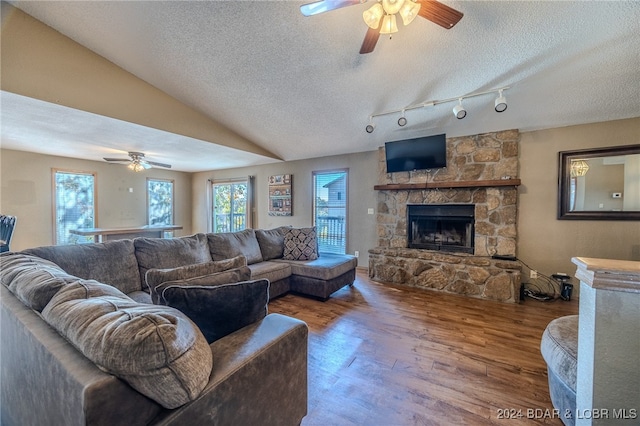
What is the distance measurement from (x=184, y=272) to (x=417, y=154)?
3766 millimetres

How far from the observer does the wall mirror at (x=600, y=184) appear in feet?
10.2

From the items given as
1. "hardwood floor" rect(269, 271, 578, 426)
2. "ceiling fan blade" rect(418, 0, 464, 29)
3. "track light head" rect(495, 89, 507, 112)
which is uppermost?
"ceiling fan blade" rect(418, 0, 464, 29)

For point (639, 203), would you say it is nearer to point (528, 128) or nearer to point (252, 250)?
point (528, 128)

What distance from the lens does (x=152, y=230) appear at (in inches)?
204

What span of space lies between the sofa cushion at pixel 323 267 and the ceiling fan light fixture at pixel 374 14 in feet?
8.40

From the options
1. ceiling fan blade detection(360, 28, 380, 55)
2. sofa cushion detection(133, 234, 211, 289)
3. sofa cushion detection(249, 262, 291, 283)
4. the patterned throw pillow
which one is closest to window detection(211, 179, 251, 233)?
the patterned throw pillow

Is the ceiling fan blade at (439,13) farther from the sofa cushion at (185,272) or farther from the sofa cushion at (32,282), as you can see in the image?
the sofa cushion at (32,282)

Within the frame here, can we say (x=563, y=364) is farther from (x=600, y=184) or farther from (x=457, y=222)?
(x=600, y=184)

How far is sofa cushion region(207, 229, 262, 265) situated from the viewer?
3.15 meters

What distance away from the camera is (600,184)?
3270 millimetres

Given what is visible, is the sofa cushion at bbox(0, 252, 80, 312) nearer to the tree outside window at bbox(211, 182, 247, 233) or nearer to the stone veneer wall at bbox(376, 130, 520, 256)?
the stone veneer wall at bbox(376, 130, 520, 256)

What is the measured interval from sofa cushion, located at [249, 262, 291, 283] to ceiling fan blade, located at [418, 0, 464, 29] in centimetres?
285

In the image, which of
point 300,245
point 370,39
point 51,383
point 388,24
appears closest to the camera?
point 51,383

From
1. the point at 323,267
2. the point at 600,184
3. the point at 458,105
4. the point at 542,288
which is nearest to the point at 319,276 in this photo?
the point at 323,267
